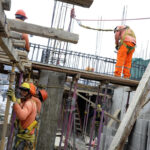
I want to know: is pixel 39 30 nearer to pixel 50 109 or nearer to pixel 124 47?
pixel 50 109

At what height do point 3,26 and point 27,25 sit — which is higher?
point 27,25

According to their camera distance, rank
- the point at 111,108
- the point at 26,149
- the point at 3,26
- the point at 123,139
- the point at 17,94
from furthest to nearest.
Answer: the point at 111,108 → the point at 17,94 → the point at 26,149 → the point at 123,139 → the point at 3,26

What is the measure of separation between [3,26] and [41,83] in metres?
4.57

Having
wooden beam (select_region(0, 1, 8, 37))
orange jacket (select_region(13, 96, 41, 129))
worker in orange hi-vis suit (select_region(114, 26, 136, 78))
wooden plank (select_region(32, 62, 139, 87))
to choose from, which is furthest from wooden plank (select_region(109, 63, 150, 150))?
worker in orange hi-vis suit (select_region(114, 26, 136, 78))

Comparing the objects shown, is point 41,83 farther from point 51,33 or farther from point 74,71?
point 51,33

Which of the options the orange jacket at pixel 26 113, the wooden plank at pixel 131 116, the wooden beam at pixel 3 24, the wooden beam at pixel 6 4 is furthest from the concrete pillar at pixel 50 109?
the wooden beam at pixel 6 4

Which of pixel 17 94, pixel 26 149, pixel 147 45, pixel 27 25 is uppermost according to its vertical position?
pixel 147 45

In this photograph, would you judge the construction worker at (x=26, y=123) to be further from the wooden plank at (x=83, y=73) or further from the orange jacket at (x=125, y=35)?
the orange jacket at (x=125, y=35)

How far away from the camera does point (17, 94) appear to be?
5738mm

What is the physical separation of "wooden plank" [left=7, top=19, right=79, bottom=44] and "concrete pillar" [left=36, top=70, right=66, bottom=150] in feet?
13.0

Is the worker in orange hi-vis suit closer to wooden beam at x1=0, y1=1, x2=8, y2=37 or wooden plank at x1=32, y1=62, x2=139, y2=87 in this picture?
wooden plank at x1=32, y1=62, x2=139, y2=87

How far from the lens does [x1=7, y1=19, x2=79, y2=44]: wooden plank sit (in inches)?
113

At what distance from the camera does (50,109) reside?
6.80 metres

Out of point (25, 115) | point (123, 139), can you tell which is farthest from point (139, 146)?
point (25, 115)
